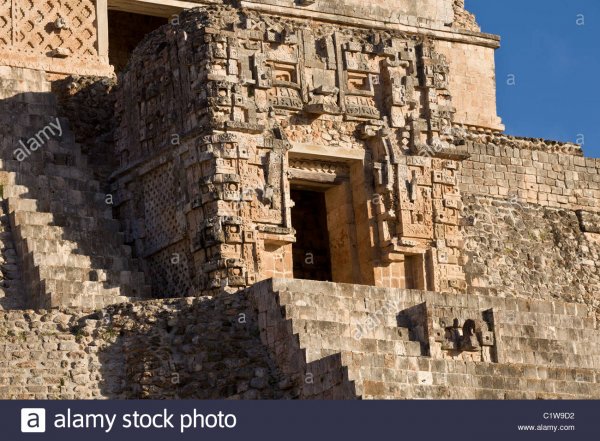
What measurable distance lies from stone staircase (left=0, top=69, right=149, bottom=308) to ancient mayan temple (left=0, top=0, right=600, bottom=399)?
40 mm

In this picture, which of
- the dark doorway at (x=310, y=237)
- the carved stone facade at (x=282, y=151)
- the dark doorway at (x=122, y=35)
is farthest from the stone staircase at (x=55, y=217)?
the dark doorway at (x=122, y=35)

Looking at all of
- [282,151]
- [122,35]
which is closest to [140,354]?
[282,151]

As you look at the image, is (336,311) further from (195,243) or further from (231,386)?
(195,243)

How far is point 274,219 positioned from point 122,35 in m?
9.55

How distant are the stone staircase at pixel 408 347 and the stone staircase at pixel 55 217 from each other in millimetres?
3144

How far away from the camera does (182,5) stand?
39438 millimetres

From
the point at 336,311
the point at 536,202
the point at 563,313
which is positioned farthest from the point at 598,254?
the point at 336,311

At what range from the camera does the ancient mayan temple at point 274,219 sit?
27.8 meters

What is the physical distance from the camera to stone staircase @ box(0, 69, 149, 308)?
30781mm

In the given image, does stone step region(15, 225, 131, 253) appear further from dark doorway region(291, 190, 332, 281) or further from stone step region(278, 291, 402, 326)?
stone step region(278, 291, 402, 326)

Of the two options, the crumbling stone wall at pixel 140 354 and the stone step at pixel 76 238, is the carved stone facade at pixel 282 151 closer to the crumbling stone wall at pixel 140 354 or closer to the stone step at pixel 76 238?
the stone step at pixel 76 238

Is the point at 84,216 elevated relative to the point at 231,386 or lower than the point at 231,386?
elevated

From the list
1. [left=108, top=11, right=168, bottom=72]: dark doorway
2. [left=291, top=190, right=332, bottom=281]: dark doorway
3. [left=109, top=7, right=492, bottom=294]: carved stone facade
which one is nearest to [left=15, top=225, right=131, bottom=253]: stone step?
[left=109, top=7, right=492, bottom=294]: carved stone facade

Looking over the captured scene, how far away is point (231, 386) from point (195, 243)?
503cm
